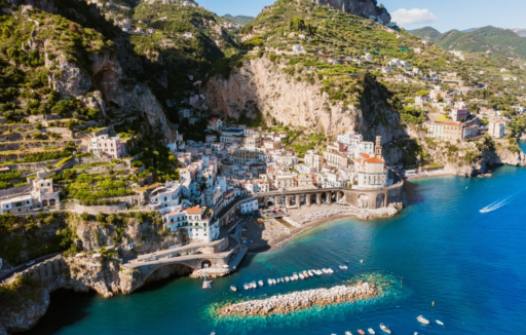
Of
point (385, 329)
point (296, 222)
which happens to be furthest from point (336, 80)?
point (385, 329)

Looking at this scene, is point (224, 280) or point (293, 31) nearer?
point (224, 280)

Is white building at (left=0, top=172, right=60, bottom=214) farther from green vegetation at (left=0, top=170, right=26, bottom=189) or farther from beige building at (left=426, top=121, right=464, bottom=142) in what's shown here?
beige building at (left=426, top=121, right=464, bottom=142)

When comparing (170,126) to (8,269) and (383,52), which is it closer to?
(8,269)

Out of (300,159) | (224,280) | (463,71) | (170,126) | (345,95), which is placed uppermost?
(463,71)

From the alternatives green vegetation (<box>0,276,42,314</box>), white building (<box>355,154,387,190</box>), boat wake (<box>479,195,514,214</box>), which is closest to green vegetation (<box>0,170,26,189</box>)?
green vegetation (<box>0,276,42,314</box>)

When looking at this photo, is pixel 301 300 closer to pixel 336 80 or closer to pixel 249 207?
pixel 249 207

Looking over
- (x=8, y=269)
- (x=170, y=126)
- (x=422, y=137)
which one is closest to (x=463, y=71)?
(x=422, y=137)
